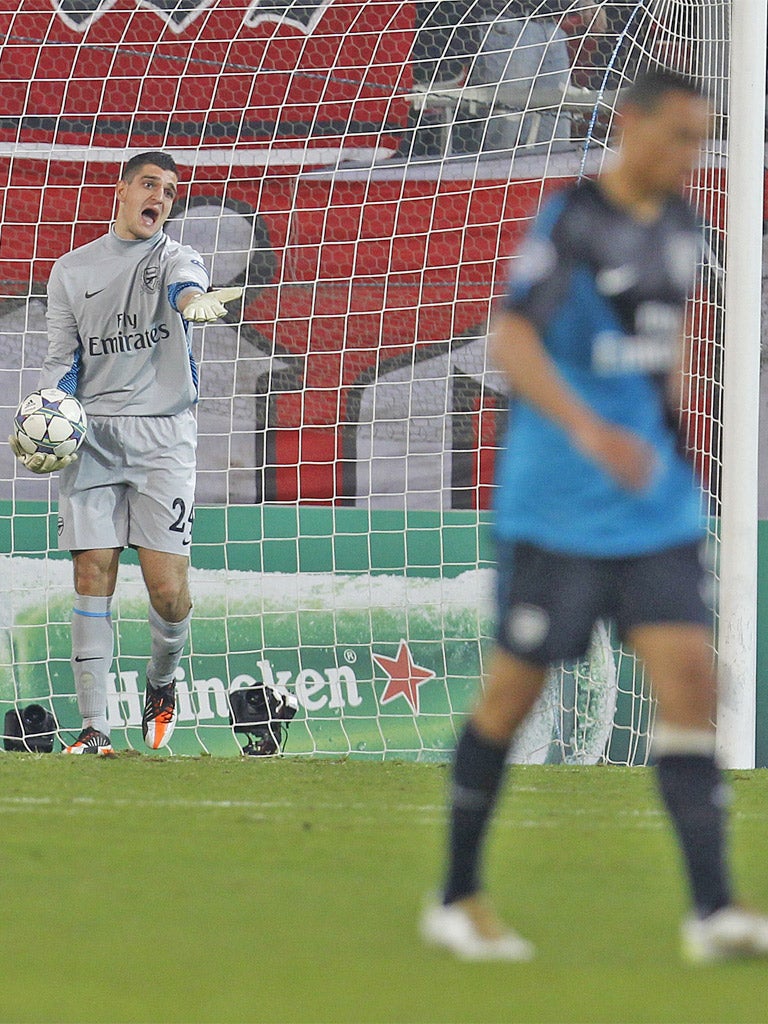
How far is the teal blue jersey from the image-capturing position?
7.95ft

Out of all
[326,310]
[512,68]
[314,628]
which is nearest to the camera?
[314,628]

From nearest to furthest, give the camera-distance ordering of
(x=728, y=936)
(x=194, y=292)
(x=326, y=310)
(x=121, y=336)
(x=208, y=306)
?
(x=728, y=936) → (x=208, y=306) → (x=194, y=292) → (x=121, y=336) → (x=326, y=310)

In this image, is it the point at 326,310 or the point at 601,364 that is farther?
the point at 326,310

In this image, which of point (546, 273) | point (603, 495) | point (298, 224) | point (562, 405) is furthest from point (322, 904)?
point (298, 224)

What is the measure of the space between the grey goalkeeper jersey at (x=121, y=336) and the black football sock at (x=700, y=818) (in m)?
3.69

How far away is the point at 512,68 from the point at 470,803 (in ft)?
19.9

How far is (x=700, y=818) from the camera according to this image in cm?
233

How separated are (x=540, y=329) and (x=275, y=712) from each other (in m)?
4.86

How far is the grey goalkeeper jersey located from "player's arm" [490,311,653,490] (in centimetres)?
344

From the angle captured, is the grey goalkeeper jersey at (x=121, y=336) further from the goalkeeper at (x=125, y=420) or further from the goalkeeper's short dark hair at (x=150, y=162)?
the goalkeeper's short dark hair at (x=150, y=162)

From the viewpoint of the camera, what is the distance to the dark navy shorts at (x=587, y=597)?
2391mm

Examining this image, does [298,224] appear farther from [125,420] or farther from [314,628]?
[125,420]

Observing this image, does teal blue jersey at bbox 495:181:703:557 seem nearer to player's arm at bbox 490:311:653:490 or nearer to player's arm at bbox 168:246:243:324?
player's arm at bbox 490:311:653:490

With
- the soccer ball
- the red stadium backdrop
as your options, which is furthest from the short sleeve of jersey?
the red stadium backdrop
